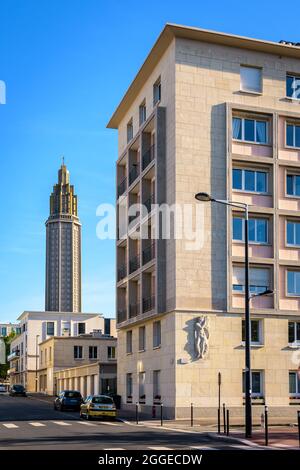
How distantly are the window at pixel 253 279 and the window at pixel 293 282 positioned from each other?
1410 mm

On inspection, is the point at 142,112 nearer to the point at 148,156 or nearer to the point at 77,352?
the point at 148,156

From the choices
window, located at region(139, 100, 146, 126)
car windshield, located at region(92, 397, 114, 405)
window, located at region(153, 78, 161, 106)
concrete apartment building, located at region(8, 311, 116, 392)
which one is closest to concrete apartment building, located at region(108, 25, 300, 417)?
window, located at region(153, 78, 161, 106)

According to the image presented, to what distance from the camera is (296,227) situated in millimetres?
46281

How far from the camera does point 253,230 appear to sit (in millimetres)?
45156

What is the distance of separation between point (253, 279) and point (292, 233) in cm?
409

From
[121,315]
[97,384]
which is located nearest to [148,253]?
[121,315]

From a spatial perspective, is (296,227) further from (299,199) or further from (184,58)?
(184,58)

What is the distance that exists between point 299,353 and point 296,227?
7674 millimetres

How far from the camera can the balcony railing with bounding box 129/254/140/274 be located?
51219mm

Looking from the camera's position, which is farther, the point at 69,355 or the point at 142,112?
the point at 69,355

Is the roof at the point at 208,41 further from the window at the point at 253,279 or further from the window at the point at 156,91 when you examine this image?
the window at the point at 253,279

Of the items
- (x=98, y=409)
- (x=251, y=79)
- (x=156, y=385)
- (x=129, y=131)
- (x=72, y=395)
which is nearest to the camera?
(x=98, y=409)

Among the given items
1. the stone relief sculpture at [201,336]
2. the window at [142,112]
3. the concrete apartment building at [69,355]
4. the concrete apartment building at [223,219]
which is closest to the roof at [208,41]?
the concrete apartment building at [223,219]
